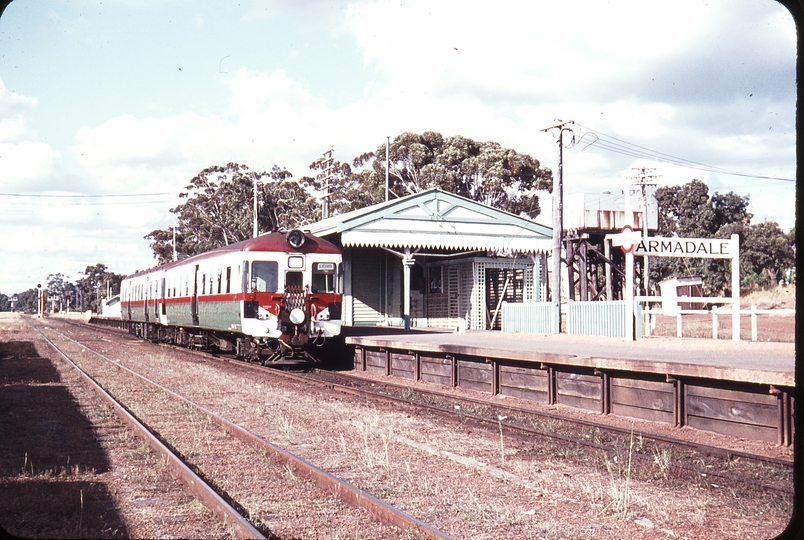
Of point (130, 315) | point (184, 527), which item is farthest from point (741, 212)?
point (184, 527)

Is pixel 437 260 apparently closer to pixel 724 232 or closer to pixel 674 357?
pixel 674 357

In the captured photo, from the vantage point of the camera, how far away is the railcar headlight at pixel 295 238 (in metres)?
16.9

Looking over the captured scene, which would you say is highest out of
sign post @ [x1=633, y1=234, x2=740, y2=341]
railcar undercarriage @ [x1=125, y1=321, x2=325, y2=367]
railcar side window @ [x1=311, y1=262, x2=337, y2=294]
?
sign post @ [x1=633, y1=234, x2=740, y2=341]

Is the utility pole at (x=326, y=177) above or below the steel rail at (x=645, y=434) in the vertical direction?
above

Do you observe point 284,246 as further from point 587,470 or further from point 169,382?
point 587,470

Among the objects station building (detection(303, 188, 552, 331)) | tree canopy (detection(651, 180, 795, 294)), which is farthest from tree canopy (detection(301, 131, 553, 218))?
station building (detection(303, 188, 552, 331))

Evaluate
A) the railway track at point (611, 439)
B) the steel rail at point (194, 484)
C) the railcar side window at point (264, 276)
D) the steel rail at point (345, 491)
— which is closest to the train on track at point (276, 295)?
the railcar side window at point (264, 276)

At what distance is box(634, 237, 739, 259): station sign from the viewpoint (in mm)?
17172

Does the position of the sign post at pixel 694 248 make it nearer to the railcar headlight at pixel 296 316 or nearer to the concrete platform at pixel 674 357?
the concrete platform at pixel 674 357

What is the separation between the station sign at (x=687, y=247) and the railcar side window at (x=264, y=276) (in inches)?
312

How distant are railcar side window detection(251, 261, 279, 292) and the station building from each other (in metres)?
7.29

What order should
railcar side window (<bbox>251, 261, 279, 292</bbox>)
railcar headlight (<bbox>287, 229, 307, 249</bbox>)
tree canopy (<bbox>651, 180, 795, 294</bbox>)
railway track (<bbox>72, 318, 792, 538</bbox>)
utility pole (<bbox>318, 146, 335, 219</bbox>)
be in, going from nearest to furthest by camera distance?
railway track (<bbox>72, 318, 792, 538</bbox>) < railcar side window (<bbox>251, 261, 279, 292</bbox>) < railcar headlight (<bbox>287, 229, 307, 249</bbox>) < utility pole (<bbox>318, 146, 335, 219</bbox>) < tree canopy (<bbox>651, 180, 795, 294</bbox>)

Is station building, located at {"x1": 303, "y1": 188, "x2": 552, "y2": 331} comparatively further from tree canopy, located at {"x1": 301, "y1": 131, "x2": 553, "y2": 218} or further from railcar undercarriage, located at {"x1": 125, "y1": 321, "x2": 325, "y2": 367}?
tree canopy, located at {"x1": 301, "y1": 131, "x2": 553, "y2": 218}

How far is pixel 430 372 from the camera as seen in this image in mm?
15258
